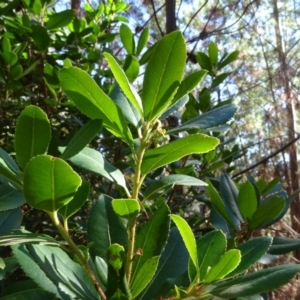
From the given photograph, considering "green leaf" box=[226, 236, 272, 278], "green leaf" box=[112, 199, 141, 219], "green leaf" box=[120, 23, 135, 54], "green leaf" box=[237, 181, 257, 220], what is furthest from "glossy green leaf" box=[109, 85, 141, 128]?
"green leaf" box=[120, 23, 135, 54]

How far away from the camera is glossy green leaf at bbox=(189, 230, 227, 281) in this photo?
65cm

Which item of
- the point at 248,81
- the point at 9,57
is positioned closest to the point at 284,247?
the point at 9,57

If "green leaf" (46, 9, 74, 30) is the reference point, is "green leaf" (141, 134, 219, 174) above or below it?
below

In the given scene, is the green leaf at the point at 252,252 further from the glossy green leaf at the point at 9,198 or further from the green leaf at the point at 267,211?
the glossy green leaf at the point at 9,198

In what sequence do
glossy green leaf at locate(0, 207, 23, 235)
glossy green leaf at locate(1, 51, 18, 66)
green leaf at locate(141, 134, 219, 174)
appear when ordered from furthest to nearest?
glossy green leaf at locate(1, 51, 18, 66) → glossy green leaf at locate(0, 207, 23, 235) → green leaf at locate(141, 134, 219, 174)

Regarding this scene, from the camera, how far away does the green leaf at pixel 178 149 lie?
617 millimetres

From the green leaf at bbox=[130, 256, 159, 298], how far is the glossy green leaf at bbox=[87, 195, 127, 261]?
0.09 metres

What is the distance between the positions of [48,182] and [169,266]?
0.28 meters

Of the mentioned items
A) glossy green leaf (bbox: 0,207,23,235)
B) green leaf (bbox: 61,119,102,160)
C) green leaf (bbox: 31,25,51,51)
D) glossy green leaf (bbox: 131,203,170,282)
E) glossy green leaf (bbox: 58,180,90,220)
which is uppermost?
green leaf (bbox: 31,25,51,51)

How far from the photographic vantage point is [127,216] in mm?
612

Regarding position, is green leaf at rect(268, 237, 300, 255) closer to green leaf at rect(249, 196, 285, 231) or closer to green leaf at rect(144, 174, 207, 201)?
green leaf at rect(249, 196, 285, 231)

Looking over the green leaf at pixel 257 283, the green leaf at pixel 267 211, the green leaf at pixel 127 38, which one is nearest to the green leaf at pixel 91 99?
the green leaf at pixel 257 283

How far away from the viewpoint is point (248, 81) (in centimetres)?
638

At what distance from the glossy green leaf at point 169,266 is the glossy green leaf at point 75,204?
0.52ft
